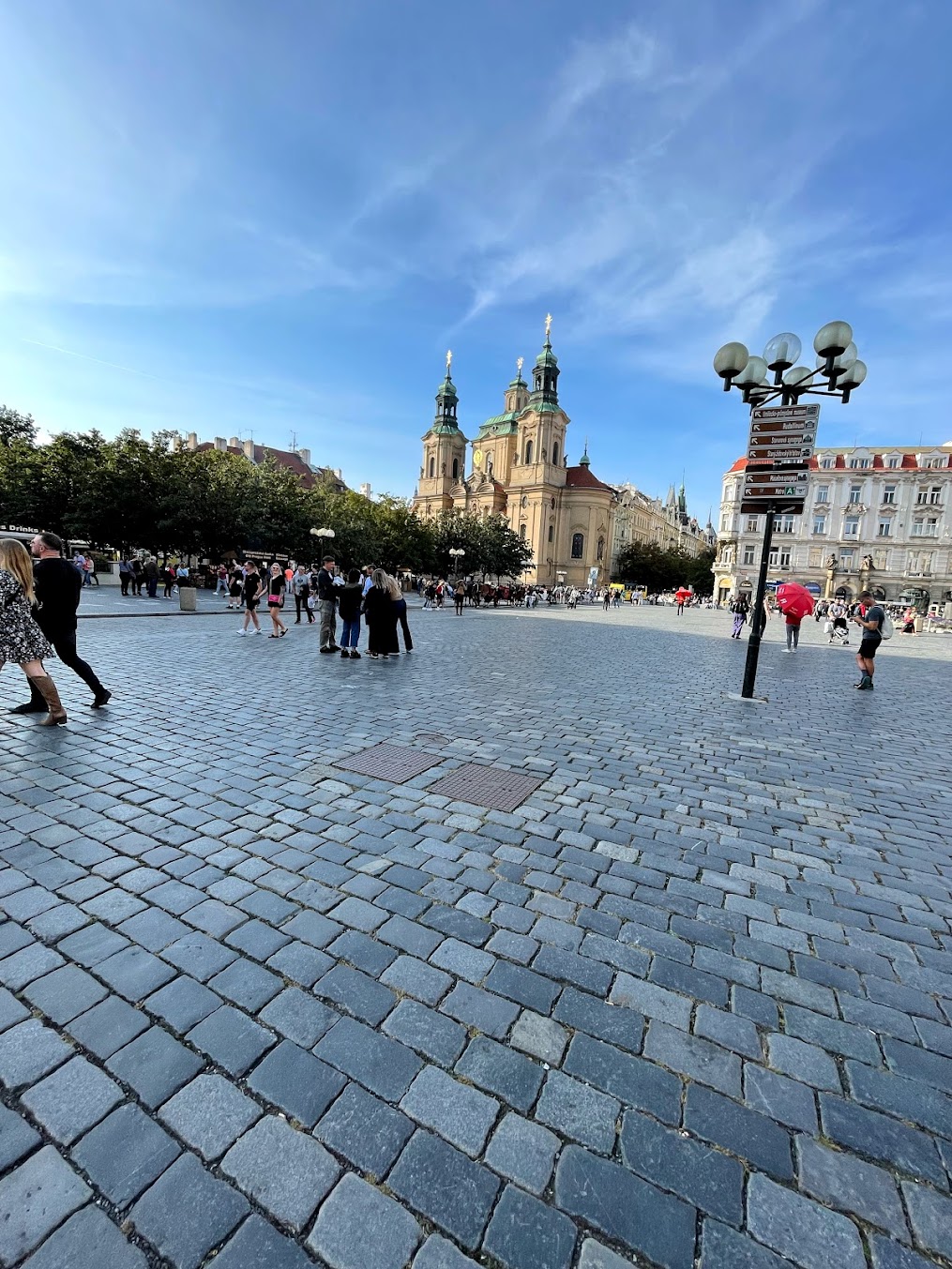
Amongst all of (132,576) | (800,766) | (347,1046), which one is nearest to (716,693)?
(800,766)

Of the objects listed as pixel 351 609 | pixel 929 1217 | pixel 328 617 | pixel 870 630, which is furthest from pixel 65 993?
pixel 870 630

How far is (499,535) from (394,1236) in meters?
57.6

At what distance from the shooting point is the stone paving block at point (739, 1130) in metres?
1.73

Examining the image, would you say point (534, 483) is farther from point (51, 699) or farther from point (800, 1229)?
point (800, 1229)

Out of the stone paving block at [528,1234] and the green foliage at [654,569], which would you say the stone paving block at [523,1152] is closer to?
the stone paving block at [528,1234]

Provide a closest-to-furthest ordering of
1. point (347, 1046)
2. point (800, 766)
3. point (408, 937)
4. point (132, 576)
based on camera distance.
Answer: point (347, 1046), point (408, 937), point (800, 766), point (132, 576)

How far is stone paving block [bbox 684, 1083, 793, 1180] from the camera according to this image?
5.67 ft

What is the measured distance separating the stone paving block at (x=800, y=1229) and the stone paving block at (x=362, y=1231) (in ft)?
3.13

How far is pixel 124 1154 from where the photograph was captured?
1683 mm

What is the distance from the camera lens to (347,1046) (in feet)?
6.85

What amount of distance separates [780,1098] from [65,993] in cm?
277

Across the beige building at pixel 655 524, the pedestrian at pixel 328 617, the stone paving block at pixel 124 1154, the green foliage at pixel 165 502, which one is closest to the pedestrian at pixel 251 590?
the pedestrian at pixel 328 617

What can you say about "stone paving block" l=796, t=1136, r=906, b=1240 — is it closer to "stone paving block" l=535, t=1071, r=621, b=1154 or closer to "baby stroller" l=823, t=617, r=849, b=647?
"stone paving block" l=535, t=1071, r=621, b=1154

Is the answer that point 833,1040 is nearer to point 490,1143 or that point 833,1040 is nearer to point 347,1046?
point 490,1143
